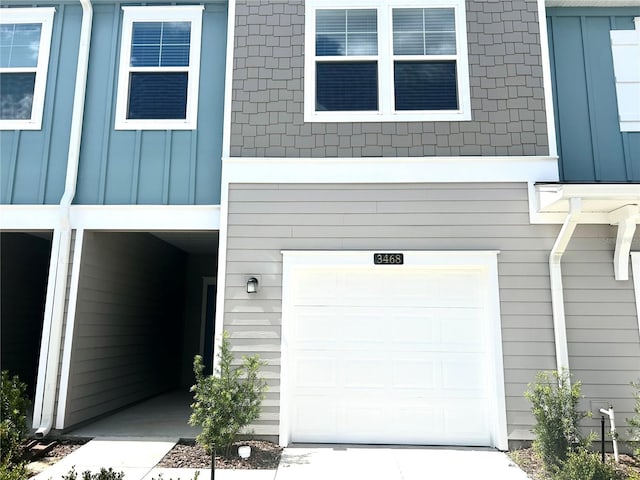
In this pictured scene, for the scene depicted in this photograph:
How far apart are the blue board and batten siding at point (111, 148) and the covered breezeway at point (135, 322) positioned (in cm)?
89

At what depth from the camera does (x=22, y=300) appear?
8.15 meters

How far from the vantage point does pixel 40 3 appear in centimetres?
672

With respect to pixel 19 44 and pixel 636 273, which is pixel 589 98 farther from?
pixel 19 44

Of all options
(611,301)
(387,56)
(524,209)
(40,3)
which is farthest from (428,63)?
(40,3)

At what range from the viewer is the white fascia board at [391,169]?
5895 mm

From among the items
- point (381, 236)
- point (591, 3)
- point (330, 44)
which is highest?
point (591, 3)

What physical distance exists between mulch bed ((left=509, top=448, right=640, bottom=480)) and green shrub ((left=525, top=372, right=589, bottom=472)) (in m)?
0.11

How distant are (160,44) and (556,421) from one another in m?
6.85

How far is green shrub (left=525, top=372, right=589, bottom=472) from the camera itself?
4.75m

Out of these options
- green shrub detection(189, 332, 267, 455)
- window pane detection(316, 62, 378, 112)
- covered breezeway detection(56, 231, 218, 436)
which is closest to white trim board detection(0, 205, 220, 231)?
covered breezeway detection(56, 231, 218, 436)

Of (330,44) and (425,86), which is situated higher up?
(330,44)

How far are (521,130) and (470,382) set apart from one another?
324 cm

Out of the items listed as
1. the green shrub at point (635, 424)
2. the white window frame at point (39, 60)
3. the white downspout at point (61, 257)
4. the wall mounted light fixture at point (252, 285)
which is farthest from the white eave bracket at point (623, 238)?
the white window frame at point (39, 60)

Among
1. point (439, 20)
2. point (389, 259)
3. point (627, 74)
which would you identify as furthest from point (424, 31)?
point (389, 259)
